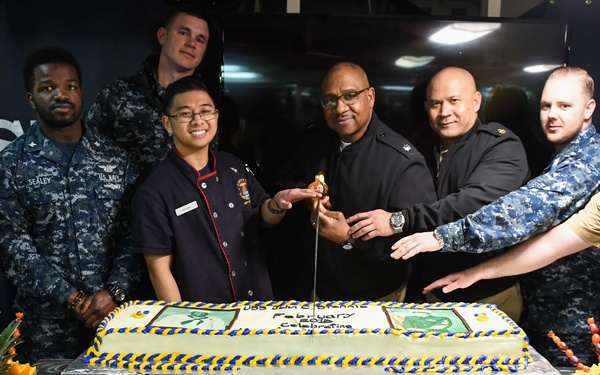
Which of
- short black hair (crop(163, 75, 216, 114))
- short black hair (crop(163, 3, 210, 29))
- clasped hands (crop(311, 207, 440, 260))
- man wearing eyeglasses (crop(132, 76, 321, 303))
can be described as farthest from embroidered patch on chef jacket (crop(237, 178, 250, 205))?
short black hair (crop(163, 3, 210, 29))

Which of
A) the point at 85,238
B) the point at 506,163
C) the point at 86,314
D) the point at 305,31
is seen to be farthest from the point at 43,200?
the point at 506,163

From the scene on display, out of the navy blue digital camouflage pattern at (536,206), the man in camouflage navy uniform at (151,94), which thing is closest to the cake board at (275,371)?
the navy blue digital camouflage pattern at (536,206)

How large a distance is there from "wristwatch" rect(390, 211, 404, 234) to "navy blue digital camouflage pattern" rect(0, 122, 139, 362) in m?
1.10

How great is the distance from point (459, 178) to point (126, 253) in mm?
1437

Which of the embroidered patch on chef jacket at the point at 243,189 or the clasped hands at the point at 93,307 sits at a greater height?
the embroidered patch on chef jacket at the point at 243,189

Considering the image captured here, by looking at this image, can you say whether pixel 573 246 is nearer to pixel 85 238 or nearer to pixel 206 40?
pixel 206 40

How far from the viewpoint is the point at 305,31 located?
2.41 metres

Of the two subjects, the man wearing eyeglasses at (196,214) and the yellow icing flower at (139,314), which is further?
the man wearing eyeglasses at (196,214)

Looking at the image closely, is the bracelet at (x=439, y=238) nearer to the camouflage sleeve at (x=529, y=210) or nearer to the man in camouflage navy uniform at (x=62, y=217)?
the camouflage sleeve at (x=529, y=210)

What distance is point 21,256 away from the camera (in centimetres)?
227

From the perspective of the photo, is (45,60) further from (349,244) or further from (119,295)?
(349,244)

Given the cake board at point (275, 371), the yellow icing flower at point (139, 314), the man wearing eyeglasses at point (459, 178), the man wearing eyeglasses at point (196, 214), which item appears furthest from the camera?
the man wearing eyeglasses at point (459, 178)

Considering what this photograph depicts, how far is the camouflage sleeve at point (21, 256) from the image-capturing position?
2.26 meters

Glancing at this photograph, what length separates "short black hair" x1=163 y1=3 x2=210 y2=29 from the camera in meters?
2.42
